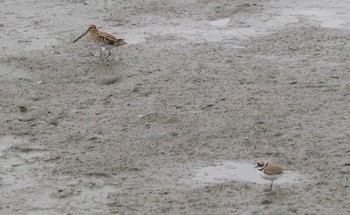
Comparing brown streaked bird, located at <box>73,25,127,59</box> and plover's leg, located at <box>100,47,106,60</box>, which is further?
plover's leg, located at <box>100,47,106,60</box>

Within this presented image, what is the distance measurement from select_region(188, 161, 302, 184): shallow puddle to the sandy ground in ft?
0.25

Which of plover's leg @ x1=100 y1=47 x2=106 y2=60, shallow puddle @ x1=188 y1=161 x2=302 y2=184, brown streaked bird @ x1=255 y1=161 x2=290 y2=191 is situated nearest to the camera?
brown streaked bird @ x1=255 y1=161 x2=290 y2=191

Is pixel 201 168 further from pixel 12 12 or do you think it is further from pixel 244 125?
pixel 12 12

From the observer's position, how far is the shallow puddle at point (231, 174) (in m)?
8.84

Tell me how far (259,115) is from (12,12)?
5.76 m

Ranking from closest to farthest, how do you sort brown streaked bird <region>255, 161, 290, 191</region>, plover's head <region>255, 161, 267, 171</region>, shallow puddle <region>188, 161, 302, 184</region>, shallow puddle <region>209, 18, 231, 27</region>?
1. brown streaked bird <region>255, 161, 290, 191</region>
2. plover's head <region>255, 161, 267, 171</region>
3. shallow puddle <region>188, 161, 302, 184</region>
4. shallow puddle <region>209, 18, 231, 27</region>

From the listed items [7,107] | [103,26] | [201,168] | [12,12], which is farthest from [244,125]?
[12,12]

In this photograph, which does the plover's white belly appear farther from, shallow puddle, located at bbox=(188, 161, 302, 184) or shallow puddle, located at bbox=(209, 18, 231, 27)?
shallow puddle, located at bbox=(209, 18, 231, 27)

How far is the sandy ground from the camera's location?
339 inches

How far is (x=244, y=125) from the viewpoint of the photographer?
397 inches

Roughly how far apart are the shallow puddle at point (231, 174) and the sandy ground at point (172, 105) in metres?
0.08

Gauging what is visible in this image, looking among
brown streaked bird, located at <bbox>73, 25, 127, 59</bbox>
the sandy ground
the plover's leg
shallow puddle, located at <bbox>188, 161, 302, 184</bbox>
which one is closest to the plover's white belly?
the sandy ground

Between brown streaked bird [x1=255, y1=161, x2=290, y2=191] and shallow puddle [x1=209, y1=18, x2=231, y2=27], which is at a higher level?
brown streaked bird [x1=255, y1=161, x2=290, y2=191]

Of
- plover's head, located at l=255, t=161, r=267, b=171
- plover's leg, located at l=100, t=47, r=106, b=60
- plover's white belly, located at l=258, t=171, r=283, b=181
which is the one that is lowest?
plover's leg, located at l=100, t=47, r=106, b=60
